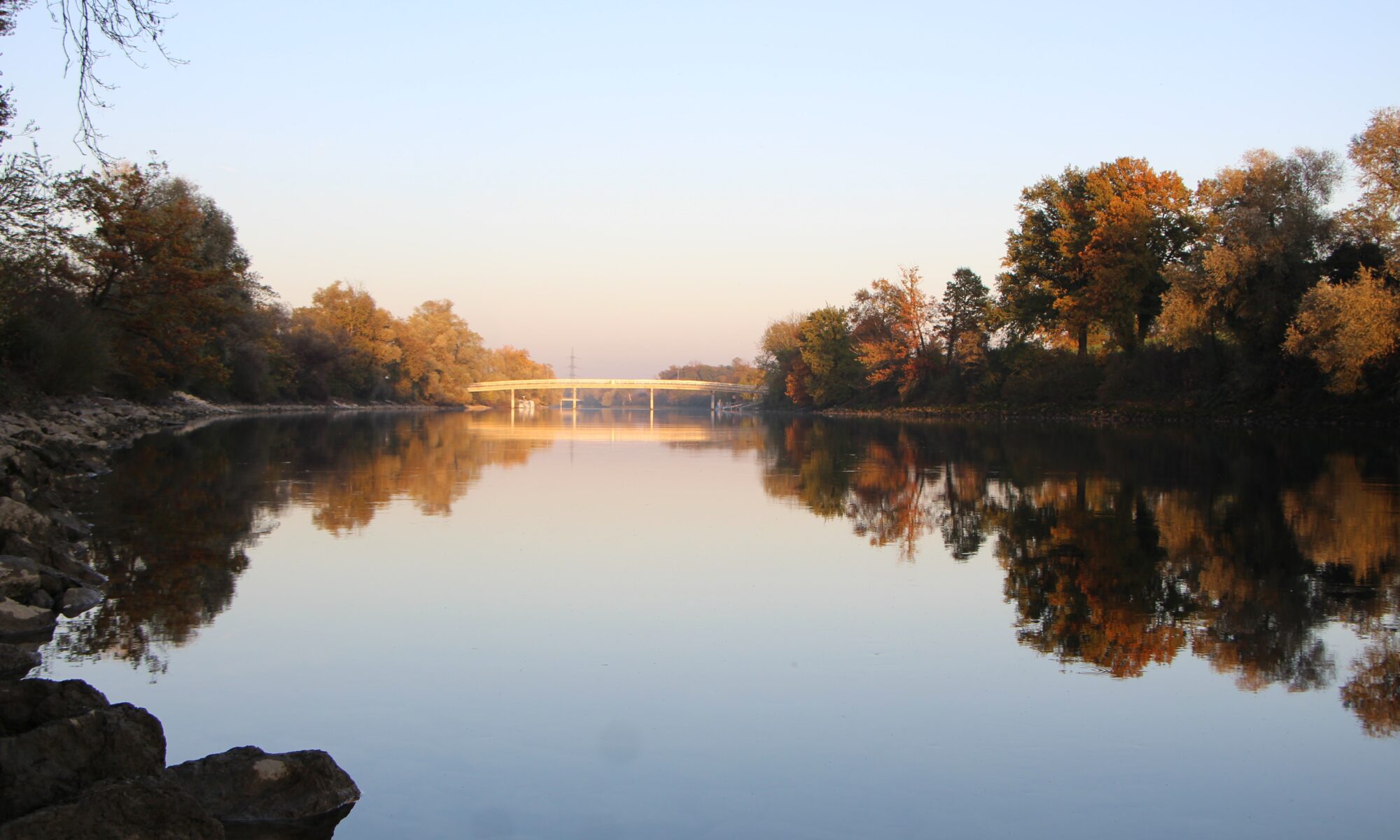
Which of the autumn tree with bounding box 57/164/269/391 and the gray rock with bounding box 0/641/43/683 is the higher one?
the autumn tree with bounding box 57/164/269/391

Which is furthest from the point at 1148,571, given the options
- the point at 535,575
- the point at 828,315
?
the point at 828,315

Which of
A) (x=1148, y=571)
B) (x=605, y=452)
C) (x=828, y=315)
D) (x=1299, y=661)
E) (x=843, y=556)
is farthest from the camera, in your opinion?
(x=828, y=315)

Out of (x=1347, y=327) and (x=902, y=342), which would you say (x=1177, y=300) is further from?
(x=902, y=342)

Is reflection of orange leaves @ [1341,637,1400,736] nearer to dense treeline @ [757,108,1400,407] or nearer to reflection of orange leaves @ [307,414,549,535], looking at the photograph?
reflection of orange leaves @ [307,414,549,535]

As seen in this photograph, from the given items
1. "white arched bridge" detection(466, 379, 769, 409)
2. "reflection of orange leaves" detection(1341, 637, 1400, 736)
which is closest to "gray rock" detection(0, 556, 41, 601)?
"reflection of orange leaves" detection(1341, 637, 1400, 736)

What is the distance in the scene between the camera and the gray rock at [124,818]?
3.66 metres

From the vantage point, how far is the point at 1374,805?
4.60 meters

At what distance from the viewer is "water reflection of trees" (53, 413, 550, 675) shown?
319 inches

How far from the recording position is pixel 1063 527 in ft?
43.6

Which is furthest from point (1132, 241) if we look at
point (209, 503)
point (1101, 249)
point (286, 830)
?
point (286, 830)

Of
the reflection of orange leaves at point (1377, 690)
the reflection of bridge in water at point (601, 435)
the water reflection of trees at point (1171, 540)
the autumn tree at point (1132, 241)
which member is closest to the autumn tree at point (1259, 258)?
the autumn tree at point (1132, 241)

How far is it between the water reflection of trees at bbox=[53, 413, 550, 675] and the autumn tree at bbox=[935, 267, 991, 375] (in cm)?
4064

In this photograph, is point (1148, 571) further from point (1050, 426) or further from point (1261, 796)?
point (1050, 426)

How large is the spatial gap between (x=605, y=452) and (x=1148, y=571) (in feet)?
74.3
